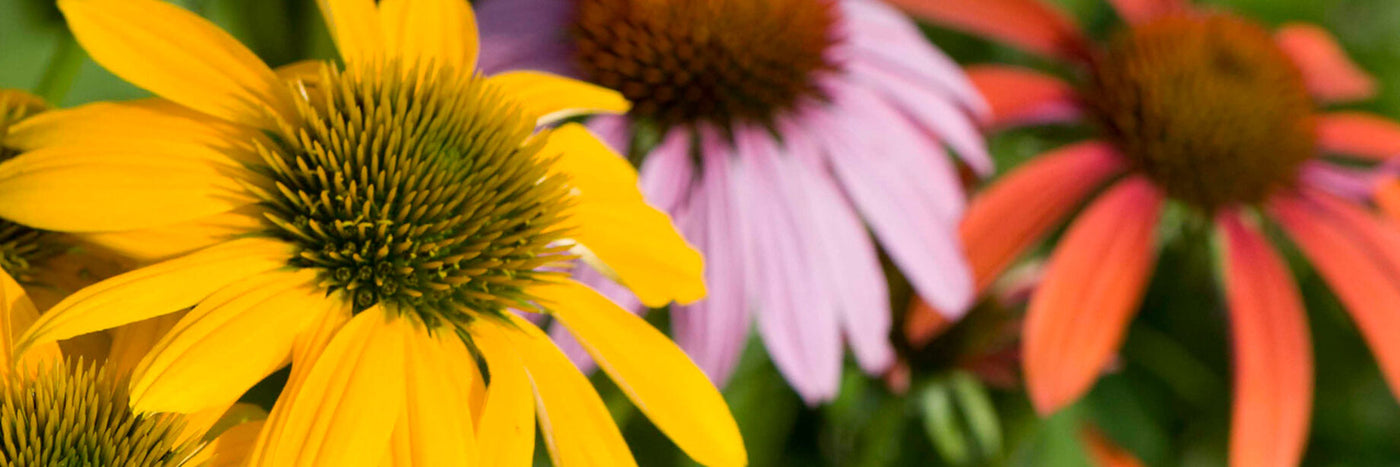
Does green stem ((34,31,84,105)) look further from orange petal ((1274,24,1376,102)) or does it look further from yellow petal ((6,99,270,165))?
orange petal ((1274,24,1376,102))

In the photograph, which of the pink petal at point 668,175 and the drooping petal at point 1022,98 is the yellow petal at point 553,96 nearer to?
the pink petal at point 668,175

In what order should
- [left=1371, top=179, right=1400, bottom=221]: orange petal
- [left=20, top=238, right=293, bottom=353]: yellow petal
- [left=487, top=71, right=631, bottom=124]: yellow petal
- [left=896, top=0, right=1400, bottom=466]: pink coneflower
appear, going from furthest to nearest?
[left=1371, top=179, right=1400, bottom=221]: orange petal < [left=896, top=0, right=1400, bottom=466]: pink coneflower < [left=487, top=71, right=631, bottom=124]: yellow petal < [left=20, top=238, right=293, bottom=353]: yellow petal

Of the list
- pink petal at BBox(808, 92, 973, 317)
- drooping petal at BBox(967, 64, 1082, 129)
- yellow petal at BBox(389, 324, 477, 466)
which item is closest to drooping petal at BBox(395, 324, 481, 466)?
yellow petal at BBox(389, 324, 477, 466)

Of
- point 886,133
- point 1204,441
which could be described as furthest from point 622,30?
point 1204,441

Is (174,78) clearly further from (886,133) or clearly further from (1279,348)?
(1279,348)

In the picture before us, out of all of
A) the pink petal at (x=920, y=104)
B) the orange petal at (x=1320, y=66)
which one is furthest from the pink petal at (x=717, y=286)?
the orange petal at (x=1320, y=66)

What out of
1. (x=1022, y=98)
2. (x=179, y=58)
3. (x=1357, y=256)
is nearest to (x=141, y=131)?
(x=179, y=58)

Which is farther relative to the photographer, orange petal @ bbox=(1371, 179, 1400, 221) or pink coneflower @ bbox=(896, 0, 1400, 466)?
orange petal @ bbox=(1371, 179, 1400, 221)

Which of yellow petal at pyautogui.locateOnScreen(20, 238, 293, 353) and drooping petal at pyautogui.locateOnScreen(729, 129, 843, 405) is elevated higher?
yellow petal at pyautogui.locateOnScreen(20, 238, 293, 353)
